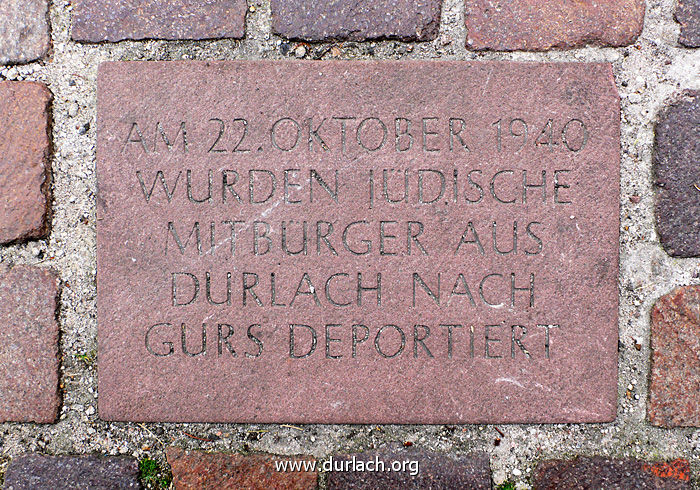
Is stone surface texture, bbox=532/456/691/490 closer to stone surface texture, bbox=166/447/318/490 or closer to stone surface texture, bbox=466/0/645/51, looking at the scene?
stone surface texture, bbox=166/447/318/490

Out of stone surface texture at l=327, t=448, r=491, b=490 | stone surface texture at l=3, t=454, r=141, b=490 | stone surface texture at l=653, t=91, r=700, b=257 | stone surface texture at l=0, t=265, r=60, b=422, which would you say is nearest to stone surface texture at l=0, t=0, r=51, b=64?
stone surface texture at l=0, t=265, r=60, b=422

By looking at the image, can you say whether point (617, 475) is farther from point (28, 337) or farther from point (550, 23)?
point (28, 337)

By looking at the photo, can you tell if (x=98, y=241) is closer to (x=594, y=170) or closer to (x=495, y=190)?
(x=495, y=190)

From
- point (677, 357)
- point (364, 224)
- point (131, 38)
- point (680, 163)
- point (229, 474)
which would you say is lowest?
point (229, 474)

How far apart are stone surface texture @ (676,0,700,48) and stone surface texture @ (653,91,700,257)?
4.9 inches

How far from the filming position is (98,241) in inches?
44.2

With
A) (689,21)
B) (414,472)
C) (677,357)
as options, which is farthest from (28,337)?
(689,21)

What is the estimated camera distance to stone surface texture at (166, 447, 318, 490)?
1152mm

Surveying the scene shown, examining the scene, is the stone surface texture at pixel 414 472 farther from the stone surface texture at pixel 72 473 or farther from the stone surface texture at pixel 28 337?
the stone surface texture at pixel 28 337

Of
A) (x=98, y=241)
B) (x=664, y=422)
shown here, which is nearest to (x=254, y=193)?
(x=98, y=241)

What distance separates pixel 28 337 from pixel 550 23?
4.78ft

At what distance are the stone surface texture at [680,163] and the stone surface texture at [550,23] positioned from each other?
21 cm

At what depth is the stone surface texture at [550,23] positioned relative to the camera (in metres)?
1.13

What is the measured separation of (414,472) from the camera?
115 cm
